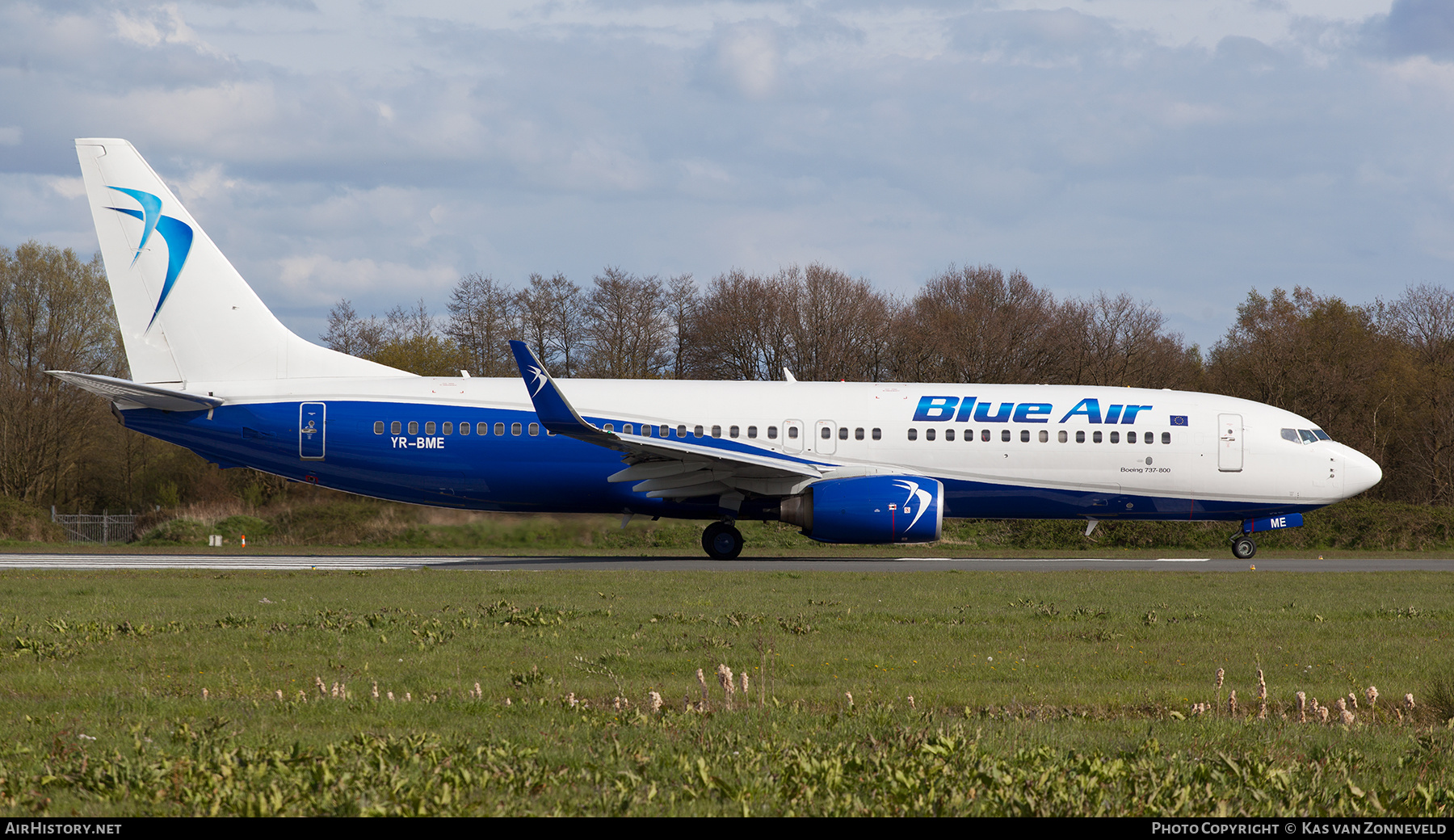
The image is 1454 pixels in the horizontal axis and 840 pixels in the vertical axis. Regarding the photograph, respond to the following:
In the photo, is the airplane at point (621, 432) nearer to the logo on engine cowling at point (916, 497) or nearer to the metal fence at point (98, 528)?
the logo on engine cowling at point (916, 497)

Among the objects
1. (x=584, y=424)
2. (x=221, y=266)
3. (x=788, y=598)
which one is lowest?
(x=788, y=598)

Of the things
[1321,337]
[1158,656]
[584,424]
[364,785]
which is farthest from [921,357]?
[364,785]

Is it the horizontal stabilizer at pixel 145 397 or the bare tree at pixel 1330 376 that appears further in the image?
the bare tree at pixel 1330 376

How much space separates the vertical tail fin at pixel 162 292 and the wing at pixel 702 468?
5466 mm

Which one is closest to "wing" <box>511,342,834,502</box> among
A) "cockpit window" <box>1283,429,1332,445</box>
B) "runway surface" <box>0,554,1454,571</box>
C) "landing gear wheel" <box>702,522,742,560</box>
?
"landing gear wheel" <box>702,522,742,560</box>

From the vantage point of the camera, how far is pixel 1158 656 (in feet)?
34.4

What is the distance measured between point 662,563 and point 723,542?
2.18 m

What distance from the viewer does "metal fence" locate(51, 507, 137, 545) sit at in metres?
40.7

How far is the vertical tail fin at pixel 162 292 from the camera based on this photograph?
77.3ft

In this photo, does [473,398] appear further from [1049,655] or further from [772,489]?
[1049,655]

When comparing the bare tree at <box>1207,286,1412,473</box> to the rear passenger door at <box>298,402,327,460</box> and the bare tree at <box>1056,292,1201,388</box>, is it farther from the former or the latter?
the rear passenger door at <box>298,402,327,460</box>

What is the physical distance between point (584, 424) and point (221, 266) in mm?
9423

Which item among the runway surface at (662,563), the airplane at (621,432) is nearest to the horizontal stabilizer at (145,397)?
the airplane at (621,432)

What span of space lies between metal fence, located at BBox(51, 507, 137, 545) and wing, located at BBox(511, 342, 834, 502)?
2577 centimetres
